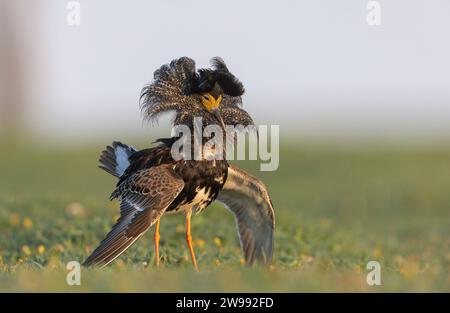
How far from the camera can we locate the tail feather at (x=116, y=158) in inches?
407

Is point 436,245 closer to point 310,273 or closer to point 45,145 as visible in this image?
point 310,273

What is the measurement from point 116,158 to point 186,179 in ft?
6.39

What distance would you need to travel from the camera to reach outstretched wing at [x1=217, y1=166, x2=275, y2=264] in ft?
31.8

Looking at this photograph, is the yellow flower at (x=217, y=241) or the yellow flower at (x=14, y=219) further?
the yellow flower at (x=14, y=219)

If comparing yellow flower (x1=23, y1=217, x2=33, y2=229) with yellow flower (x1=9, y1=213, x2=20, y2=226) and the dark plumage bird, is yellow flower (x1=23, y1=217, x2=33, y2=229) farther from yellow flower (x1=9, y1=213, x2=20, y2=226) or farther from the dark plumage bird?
the dark plumage bird

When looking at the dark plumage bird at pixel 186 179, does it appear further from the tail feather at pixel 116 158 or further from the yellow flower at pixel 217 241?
the yellow flower at pixel 217 241

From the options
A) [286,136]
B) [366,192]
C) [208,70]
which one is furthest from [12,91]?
[208,70]

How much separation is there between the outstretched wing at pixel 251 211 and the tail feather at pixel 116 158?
3.92ft

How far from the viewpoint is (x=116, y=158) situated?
414 inches

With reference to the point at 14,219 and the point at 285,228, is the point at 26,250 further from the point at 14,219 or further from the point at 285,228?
the point at 285,228

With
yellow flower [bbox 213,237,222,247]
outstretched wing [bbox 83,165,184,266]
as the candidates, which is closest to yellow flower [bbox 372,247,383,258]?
yellow flower [bbox 213,237,222,247]

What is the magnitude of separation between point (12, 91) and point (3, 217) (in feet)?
110

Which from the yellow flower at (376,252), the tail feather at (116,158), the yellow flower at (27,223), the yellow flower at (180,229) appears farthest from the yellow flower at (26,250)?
the yellow flower at (376,252)

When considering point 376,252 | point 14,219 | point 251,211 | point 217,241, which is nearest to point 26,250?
point 14,219
